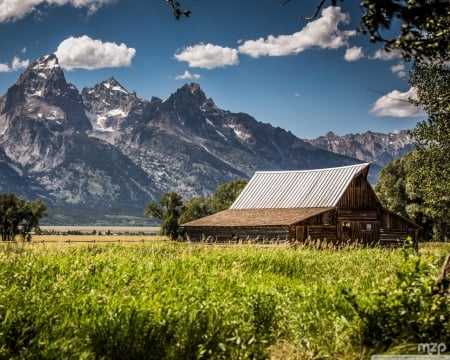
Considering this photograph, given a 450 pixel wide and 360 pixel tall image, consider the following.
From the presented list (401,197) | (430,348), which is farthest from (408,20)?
(401,197)

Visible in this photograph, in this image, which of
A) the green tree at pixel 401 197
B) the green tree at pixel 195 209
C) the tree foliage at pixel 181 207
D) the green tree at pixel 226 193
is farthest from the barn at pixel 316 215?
the green tree at pixel 226 193

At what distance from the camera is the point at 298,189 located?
174 ft

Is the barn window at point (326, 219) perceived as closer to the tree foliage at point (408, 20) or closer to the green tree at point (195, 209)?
the tree foliage at point (408, 20)

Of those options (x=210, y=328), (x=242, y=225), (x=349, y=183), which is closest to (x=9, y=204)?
(x=242, y=225)

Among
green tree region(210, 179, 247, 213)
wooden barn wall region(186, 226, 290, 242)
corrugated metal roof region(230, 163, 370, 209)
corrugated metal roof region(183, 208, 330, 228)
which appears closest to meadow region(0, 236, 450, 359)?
wooden barn wall region(186, 226, 290, 242)

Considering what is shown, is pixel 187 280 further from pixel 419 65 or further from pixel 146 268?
pixel 419 65

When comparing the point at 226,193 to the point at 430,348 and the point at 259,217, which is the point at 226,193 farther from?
the point at 430,348

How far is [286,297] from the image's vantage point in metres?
9.71

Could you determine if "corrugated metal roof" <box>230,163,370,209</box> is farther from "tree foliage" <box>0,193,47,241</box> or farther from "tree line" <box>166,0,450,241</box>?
"tree foliage" <box>0,193,47,241</box>

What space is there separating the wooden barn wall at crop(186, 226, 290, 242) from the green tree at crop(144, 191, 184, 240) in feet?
94.5

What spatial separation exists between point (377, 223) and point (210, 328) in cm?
4529

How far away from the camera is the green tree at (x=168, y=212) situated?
8300cm

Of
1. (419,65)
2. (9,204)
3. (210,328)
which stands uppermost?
(419,65)

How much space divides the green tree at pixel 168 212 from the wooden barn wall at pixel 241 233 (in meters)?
28.8
